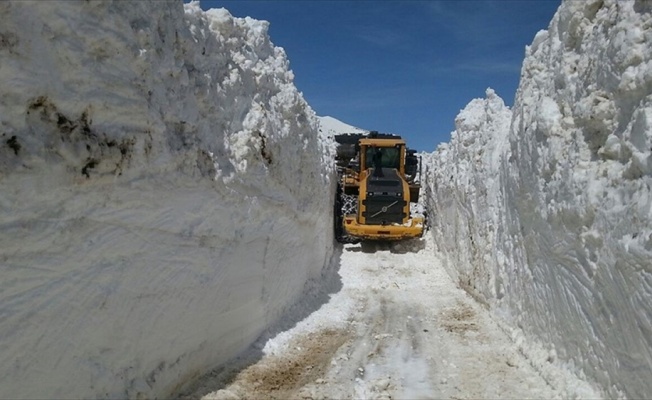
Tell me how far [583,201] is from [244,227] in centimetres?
379

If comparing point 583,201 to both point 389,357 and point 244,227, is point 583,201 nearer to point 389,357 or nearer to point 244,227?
point 389,357

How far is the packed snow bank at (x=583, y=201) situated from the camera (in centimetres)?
423

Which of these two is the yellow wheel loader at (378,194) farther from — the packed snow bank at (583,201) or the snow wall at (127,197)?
the snow wall at (127,197)

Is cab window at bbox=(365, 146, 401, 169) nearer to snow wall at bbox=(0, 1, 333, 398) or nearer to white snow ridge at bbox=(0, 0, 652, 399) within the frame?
white snow ridge at bbox=(0, 0, 652, 399)

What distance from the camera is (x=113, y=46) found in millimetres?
4180

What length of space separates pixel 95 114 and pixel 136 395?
2.37 metres

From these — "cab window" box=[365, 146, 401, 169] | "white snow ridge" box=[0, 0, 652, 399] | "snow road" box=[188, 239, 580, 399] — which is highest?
"cab window" box=[365, 146, 401, 169]

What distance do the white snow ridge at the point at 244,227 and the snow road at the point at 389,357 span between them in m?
0.04

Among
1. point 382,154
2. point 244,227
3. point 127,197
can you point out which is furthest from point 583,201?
point 382,154

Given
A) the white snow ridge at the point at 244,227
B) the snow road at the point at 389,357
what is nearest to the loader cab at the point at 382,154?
the snow road at the point at 389,357

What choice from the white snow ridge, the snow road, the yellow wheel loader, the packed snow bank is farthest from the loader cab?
the packed snow bank

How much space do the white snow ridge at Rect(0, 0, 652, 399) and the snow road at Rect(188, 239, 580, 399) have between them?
0.04 meters

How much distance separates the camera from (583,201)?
5.07 metres

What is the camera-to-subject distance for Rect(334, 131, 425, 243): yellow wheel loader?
15.0 m
